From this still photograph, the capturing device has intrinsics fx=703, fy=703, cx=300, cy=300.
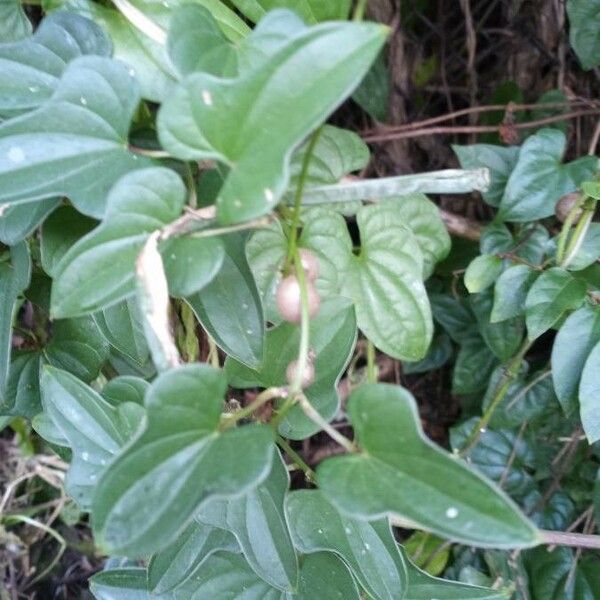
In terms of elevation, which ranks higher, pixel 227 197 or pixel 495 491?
pixel 227 197

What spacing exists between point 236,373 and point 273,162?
28cm

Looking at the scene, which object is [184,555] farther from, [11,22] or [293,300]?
[11,22]

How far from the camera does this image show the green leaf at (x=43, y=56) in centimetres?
57

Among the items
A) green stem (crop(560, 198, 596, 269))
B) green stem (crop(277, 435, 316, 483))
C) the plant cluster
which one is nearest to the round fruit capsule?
the plant cluster

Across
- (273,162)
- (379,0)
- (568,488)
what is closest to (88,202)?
(273,162)

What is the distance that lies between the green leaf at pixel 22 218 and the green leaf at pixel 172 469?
0.84ft

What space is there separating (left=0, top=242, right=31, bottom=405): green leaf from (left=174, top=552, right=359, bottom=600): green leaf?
0.26 meters

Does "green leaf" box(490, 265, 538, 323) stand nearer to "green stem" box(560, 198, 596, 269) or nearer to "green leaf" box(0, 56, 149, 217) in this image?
"green stem" box(560, 198, 596, 269)

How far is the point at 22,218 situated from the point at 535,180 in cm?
55

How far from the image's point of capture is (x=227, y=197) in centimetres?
41

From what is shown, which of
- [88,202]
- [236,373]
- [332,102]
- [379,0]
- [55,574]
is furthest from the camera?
[55,574]

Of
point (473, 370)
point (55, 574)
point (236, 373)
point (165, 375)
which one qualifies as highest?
point (165, 375)

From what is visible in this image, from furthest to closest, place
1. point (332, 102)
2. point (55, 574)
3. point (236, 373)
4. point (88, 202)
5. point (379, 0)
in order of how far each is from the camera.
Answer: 1. point (55, 574)
2. point (379, 0)
3. point (236, 373)
4. point (88, 202)
5. point (332, 102)

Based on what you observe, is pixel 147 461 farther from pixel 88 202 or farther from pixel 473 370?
pixel 473 370
